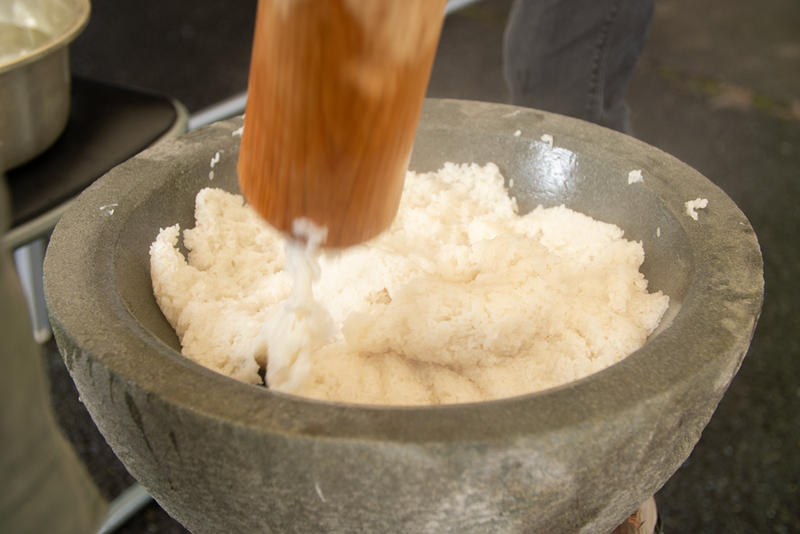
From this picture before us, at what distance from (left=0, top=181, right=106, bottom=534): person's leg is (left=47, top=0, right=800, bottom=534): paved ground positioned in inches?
43.7

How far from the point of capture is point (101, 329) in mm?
709

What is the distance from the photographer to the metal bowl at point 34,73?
46.3 inches

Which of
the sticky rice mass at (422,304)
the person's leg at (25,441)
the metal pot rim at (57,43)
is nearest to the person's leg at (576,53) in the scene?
the sticky rice mass at (422,304)

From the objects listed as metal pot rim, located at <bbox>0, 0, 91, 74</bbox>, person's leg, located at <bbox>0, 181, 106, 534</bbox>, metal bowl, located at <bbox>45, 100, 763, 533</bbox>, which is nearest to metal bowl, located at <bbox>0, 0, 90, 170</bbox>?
metal pot rim, located at <bbox>0, 0, 91, 74</bbox>

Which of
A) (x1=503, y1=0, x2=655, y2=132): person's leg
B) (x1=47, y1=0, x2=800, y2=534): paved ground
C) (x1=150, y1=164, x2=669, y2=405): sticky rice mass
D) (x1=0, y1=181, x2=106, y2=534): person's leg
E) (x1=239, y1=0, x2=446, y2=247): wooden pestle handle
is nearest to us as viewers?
(x1=0, y1=181, x2=106, y2=534): person's leg

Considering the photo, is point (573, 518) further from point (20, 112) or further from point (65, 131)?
point (65, 131)

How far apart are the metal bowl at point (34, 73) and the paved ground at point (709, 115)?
0.70 metres

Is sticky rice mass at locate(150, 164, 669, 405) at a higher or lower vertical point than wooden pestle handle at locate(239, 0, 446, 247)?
lower

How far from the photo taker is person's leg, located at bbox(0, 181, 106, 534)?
414 mm

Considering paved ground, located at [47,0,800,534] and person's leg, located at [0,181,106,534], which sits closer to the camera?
person's leg, located at [0,181,106,534]

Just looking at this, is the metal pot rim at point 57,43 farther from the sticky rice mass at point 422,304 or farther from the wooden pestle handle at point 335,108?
the wooden pestle handle at point 335,108

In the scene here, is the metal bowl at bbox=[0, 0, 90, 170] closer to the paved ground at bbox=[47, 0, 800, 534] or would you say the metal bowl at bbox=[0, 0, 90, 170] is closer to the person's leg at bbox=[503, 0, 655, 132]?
the paved ground at bbox=[47, 0, 800, 534]

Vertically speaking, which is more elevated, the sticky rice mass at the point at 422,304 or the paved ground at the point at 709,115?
the sticky rice mass at the point at 422,304

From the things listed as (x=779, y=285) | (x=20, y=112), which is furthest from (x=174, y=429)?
(x=779, y=285)
